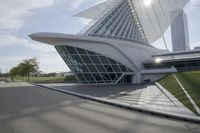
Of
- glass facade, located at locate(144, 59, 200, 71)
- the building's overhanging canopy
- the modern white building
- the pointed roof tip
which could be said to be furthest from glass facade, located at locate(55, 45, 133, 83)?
the pointed roof tip

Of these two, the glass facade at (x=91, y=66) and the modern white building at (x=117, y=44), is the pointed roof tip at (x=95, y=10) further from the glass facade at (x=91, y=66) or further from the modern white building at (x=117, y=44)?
the glass facade at (x=91, y=66)

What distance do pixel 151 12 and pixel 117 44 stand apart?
1532cm

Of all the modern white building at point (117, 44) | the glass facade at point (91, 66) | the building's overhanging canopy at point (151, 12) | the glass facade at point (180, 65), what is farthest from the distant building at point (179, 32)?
the glass facade at point (91, 66)

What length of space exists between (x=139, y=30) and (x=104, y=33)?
14.4 meters

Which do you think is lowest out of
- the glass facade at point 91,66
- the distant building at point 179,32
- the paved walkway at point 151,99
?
the paved walkway at point 151,99

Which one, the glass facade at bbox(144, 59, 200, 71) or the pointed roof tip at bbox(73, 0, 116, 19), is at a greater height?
the pointed roof tip at bbox(73, 0, 116, 19)

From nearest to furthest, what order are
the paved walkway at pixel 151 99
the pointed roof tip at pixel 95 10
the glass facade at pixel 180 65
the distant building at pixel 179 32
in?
the paved walkway at pixel 151 99 < the glass facade at pixel 180 65 < the pointed roof tip at pixel 95 10 < the distant building at pixel 179 32

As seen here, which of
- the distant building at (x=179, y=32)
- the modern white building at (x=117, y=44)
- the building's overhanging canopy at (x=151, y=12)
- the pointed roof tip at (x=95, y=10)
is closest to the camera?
the modern white building at (x=117, y=44)

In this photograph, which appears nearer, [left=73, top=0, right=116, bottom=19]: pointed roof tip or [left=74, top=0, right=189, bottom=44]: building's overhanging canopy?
[left=74, top=0, right=189, bottom=44]: building's overhanging canopy

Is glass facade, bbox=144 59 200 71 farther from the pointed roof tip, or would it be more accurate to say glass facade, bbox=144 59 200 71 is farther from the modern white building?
the pointed roof tip

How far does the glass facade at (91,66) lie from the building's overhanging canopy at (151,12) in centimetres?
1112

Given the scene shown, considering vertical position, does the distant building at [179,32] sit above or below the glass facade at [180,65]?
above

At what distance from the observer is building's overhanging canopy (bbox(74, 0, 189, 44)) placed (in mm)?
49375

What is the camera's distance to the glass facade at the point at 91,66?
130ft
